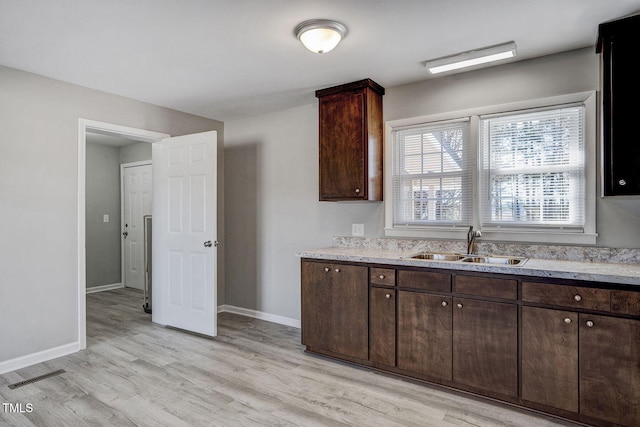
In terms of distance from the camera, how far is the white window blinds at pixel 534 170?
2701 millimetres

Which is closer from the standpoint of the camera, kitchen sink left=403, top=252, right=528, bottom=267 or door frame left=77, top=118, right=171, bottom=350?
kitchen sink left=403, top=252, right=528, bottom=267

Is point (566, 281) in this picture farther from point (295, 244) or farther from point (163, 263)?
point (163, 263)

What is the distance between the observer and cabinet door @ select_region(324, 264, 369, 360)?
9.70ft

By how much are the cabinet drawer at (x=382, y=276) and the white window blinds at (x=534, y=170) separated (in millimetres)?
914

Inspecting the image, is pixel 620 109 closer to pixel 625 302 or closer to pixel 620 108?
pixel 620 108

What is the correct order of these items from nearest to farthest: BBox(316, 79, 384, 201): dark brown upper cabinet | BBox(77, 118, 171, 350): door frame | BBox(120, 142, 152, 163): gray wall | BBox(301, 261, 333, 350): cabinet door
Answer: BBox(301, 261, 333, 350): cabinet door, BBox(316, 79, 384, 201): dark brown upper cabinet, BBox(77, 118, 171, 350): door frame, BBox(120, 142, 152, 163): gray wall

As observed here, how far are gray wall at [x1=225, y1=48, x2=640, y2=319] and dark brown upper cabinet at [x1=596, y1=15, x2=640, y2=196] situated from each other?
0.42 m

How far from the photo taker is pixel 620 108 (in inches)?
87.2

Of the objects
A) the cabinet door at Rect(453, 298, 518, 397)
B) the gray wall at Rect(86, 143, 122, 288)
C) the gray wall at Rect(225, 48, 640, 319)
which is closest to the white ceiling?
the gray wall at Rect(225, 48, 640, 319)

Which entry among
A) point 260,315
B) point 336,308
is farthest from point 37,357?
point 336,308

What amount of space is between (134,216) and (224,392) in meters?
4.33

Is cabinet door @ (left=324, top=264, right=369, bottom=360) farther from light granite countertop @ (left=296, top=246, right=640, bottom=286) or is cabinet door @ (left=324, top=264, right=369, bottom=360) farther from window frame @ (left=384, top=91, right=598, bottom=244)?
window frame @ (left=384, top=91, right=598, bottom=244)

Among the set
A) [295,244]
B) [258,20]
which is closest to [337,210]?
[295,244]

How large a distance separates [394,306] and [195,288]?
212 cm
